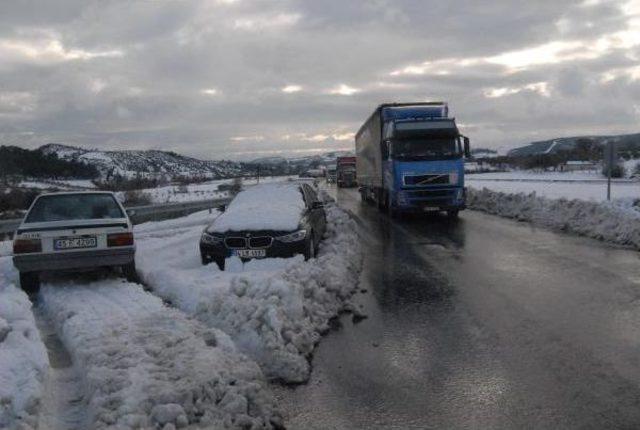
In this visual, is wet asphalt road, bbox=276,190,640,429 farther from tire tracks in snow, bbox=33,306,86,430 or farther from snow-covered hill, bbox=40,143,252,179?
snow-covered hill, bbox=40,143,252,179

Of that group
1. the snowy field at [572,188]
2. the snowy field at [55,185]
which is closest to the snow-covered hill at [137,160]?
the snowy field at [55,185]

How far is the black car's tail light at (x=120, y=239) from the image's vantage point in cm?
876

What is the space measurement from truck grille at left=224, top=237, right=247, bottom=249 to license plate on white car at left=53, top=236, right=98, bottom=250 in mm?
2044

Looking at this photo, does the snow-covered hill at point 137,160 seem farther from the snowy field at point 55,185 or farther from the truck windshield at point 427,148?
the truck windshield at point 427,148

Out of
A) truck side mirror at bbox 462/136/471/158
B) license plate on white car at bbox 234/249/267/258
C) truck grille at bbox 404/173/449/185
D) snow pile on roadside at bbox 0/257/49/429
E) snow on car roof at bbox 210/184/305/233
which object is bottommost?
snow pile on roadside at bbox 0/257/49/429

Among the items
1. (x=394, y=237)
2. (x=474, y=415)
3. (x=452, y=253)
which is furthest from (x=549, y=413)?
(x=394, y=237)

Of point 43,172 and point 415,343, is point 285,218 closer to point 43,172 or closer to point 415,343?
point 415,343

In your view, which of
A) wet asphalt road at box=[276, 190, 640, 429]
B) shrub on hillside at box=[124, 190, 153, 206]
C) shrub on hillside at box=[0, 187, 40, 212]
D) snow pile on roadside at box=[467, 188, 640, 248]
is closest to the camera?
wet asphalt road at box=[276, 190, 640, 429]

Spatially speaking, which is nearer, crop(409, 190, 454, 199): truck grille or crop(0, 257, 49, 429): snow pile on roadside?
crop(0, 257, 49, 429): snow pile on roadside

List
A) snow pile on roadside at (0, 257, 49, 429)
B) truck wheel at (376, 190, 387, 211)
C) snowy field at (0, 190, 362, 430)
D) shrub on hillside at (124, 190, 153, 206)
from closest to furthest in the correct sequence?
snow pile on roadside at (0, 257, 49, 429) < snowy field at (0, 190, 362, 430) < truck wheel at (376, 190, 387, 211) < shrub on hillside at (124, 190, 153, 206)

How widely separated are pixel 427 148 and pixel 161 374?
1528 cm

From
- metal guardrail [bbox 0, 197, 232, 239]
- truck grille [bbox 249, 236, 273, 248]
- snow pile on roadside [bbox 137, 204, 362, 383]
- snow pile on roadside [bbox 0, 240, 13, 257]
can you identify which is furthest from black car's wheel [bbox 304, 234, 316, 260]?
Result: snow pile on roadside [bbox 0, 240, 13, 257]

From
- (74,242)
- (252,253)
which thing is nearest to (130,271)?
(74,242)

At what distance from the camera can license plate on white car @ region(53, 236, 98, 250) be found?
336 inches
